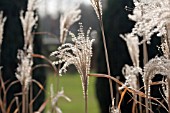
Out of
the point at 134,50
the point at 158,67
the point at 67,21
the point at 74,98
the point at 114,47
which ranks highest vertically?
the point at 114,47

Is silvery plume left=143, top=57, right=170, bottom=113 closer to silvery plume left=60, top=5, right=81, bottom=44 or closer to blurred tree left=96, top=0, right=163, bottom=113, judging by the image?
silvery plume left=60, top=5, right=81, bottom=44

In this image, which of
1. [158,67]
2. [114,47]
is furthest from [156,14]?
[114,47]

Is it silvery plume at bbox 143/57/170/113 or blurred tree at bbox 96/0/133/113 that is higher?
blurred tree at bbox 96/0/133/113

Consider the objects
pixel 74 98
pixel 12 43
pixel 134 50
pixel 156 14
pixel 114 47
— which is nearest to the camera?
pixel 156 14

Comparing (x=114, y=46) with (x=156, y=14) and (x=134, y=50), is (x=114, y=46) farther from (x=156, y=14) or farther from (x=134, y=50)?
(x=156, y=14)

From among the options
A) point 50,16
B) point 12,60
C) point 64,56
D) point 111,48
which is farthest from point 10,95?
point 50,16

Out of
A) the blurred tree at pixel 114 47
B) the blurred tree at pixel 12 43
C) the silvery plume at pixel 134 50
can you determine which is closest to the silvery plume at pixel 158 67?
the silvery plume at pixel 134 50

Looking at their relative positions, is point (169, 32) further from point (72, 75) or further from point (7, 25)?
point (72, 75)

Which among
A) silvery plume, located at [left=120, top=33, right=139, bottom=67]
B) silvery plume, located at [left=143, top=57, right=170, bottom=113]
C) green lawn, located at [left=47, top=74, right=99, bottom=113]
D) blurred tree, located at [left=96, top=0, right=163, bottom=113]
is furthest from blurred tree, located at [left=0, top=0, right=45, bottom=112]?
silvery plume, located at [left=143, top=57, right=170, bottom=113]

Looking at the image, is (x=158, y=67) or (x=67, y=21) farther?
(x=67, y=21)
